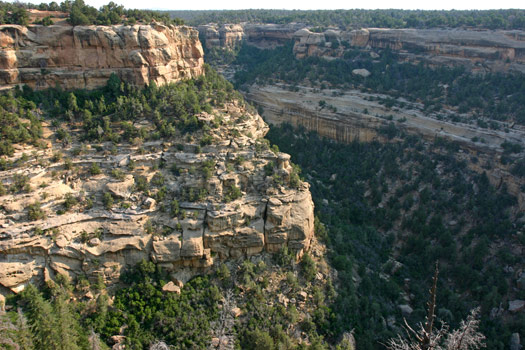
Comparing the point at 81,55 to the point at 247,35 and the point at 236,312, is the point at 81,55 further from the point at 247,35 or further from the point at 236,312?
the point at 247,35

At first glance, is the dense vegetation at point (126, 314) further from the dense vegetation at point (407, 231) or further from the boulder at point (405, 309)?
the boulder at point (405, 309)

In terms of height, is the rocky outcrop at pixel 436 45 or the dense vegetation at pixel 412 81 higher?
the rocky outcrop at pixel 436 45

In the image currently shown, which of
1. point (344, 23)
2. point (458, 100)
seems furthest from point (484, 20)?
point (344, 23)

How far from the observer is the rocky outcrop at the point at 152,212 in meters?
24.3

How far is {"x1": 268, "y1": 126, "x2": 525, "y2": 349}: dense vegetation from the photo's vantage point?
30.4 m

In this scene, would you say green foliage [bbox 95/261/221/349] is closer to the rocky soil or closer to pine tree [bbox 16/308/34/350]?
pine tree [bbox 16/308/34/350]

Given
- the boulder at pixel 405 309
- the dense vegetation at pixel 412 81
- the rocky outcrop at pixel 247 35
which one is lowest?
the boulder at pixel 405 309

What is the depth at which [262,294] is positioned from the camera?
2694cm

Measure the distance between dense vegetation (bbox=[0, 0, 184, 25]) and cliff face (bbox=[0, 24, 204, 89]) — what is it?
103 centimetres

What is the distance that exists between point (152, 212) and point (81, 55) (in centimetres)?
1547

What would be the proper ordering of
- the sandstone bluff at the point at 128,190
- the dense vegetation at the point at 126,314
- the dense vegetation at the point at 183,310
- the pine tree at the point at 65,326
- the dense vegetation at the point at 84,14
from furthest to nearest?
the dense vegetation at the point at 84,14, the sandstone bluff at the point at 128,190, the dense vegetation at the point at 183,310, the dense vegetation at the point at 126,314, the pine tree at the point at 65,326

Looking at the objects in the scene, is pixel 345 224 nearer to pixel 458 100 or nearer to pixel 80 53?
pixel 458 100

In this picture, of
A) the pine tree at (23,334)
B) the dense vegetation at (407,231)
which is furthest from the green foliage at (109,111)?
the dense vegetation at (407,231)

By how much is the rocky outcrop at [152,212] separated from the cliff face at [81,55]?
6908 mm
